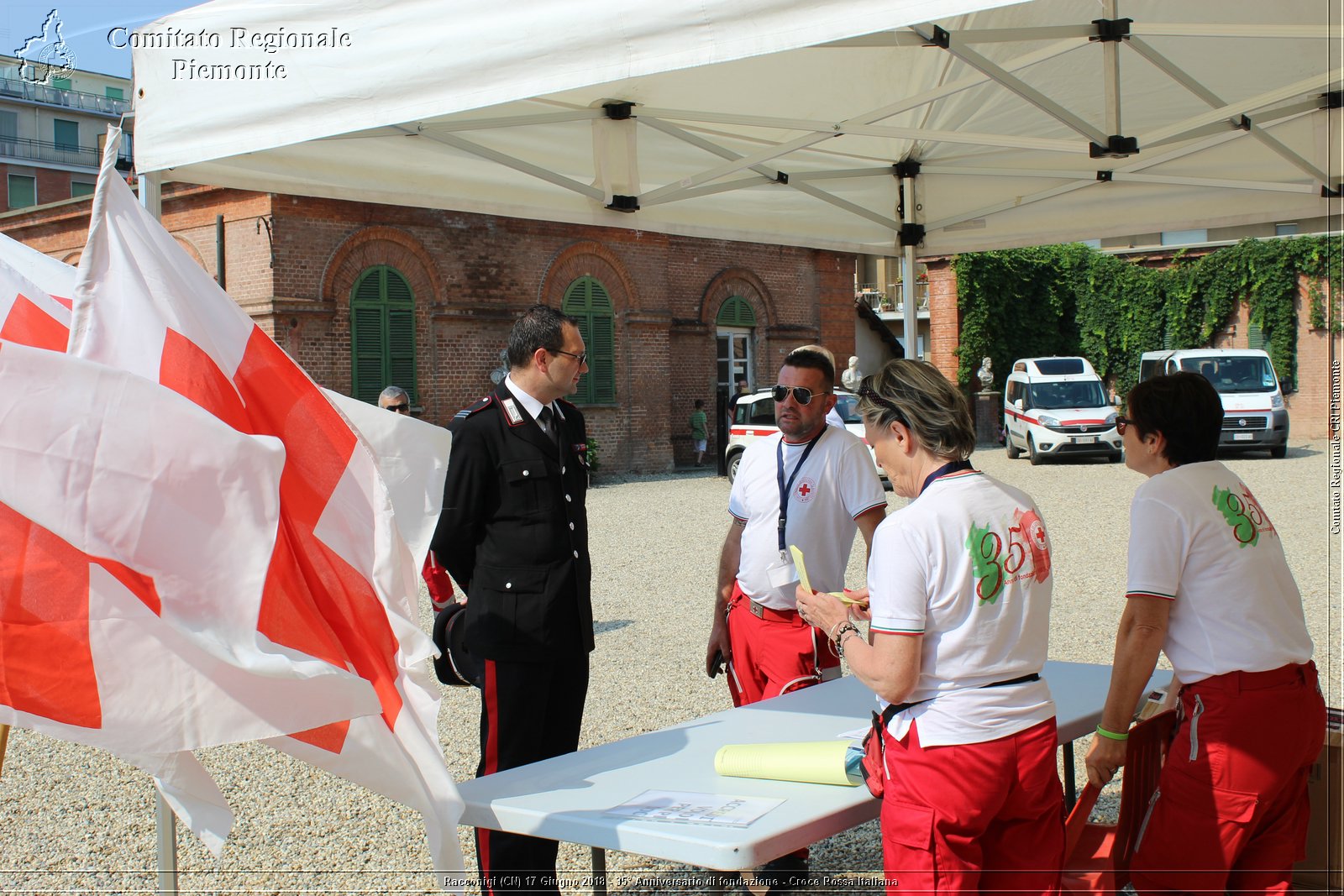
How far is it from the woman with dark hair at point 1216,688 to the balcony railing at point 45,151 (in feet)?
199

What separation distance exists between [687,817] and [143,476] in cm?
133

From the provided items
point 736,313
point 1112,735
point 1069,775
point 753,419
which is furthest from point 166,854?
point 736,313

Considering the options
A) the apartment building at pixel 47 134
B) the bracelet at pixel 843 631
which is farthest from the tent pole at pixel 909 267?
the apartment building at pixel 47 134

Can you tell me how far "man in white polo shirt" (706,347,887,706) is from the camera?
386 cm

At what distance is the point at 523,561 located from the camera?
11.2 feet

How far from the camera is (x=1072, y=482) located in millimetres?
19328

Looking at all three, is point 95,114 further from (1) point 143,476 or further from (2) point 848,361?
(1) point 143,476

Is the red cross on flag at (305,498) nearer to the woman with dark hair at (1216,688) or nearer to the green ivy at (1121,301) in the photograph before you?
the woman with dark hair at (1216,688)

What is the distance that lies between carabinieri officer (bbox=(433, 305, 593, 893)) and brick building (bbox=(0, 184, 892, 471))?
14.6m

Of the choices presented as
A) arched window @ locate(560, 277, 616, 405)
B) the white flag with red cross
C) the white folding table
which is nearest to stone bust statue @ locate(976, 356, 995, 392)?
arched window @ locate(560, 277, 616, 405)

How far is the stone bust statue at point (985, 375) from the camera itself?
31031 millimetres

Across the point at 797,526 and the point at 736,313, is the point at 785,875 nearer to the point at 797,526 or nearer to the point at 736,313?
the point at 797,526

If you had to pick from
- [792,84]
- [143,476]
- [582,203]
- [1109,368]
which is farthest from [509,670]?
[1109,368]

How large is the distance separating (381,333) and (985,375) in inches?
717
